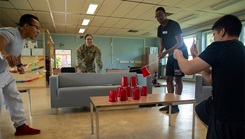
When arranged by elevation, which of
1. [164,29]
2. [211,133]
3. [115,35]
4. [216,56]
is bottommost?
[211,133]

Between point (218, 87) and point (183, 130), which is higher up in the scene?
point (218, 87)

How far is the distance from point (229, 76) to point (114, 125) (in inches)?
58.8

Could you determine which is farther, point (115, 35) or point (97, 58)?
point (115, 35)

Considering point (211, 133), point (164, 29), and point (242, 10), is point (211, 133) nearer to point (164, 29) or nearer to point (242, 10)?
point (164, 29)

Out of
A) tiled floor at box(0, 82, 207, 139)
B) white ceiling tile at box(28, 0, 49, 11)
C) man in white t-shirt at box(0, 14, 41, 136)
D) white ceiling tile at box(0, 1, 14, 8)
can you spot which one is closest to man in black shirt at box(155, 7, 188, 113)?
tiled floor at box(0, 82, 207, 139)

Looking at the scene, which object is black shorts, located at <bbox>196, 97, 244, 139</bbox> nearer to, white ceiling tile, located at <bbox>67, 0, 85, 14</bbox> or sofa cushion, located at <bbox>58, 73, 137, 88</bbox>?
sofa cushion, located at <bbox>58, 73, 137, 88</bbox>

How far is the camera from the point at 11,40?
4.89 feet

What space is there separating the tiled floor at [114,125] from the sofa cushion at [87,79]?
1.61 feet

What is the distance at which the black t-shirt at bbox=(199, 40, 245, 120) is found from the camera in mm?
877

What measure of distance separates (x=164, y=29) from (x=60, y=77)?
1.97m

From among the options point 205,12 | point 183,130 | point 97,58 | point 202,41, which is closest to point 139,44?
point 202,41

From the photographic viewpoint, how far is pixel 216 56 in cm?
90

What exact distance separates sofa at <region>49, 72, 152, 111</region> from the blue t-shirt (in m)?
0.93

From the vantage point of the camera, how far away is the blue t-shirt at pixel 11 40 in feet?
4.72
